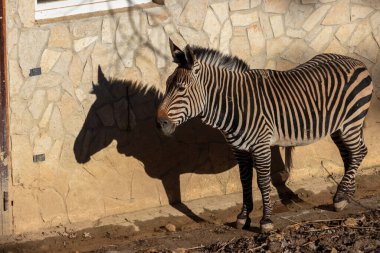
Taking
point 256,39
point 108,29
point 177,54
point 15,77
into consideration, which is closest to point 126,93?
point 108,29

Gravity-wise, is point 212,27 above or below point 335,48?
above

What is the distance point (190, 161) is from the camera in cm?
1205

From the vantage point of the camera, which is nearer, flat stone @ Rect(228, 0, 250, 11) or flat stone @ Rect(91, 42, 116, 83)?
flat stone @ Rect(91, 42, 116, 83)

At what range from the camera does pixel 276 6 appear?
474 inches

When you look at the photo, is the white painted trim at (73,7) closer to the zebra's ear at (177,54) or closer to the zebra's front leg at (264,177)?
the zebra's ear at (177,54)

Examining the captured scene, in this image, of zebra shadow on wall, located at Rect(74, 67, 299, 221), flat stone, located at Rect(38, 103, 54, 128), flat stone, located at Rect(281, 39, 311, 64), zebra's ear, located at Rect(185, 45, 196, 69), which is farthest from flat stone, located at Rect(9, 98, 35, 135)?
flat stone, located at Rect(281, 39, 311, 64)

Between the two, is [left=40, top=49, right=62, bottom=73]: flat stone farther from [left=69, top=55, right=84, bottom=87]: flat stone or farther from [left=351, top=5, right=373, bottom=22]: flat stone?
[left=351, top=5, right=373, bottom=22]: flat stone

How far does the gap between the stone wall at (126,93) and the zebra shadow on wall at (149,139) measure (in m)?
0.01

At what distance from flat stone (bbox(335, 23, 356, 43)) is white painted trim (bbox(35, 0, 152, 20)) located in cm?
258

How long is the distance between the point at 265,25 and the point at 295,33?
43 centimetres

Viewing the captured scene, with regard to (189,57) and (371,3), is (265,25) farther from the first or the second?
(189,57)

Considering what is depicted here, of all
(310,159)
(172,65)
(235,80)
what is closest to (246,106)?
(235,80)

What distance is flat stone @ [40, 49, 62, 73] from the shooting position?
10.9 meters

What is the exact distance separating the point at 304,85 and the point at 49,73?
9.25 ft
